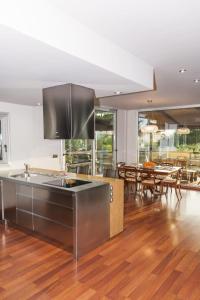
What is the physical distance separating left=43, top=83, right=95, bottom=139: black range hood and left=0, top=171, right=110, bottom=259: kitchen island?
0.77m

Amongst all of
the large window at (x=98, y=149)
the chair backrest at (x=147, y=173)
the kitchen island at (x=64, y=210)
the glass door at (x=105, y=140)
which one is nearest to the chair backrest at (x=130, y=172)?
the chair backrest at (x=147, y=173)

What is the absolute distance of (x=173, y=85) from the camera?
4406 mm

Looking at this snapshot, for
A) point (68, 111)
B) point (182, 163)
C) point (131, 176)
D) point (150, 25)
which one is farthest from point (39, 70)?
point (182, 163)

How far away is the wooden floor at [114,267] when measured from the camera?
7.72 feet

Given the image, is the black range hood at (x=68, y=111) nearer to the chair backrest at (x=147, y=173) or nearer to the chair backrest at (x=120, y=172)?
the chair backrest at (x=147, y=173)

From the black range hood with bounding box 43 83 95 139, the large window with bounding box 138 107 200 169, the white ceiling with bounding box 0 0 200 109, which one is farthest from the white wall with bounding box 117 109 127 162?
the black range hood with bounding box 43 83 95 139

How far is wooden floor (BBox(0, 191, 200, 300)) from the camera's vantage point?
2352mm

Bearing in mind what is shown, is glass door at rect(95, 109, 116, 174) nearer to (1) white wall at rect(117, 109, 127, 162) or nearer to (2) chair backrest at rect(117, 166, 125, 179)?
(1) white wall at rect(117, 109, 127, 162)

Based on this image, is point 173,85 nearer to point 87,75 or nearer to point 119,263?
point 87,75

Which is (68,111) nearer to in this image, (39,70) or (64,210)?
(39,70)

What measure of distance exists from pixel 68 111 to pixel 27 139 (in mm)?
2639

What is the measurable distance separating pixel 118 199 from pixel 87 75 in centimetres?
203

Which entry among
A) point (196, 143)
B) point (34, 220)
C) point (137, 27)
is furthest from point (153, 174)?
point (137, 27)

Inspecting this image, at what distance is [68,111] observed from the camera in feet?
10.3
